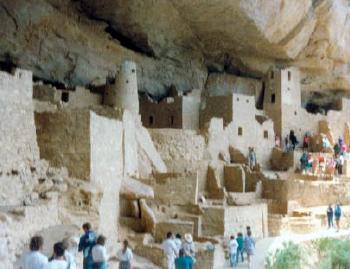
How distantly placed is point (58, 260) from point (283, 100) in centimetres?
1968

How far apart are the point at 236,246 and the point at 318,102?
18104 mm

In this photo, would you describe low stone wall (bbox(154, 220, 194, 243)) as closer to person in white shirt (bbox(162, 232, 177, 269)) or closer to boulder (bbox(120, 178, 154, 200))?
boulder (bbox(120, 178, 154, 200))

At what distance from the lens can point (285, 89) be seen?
24.7 meters

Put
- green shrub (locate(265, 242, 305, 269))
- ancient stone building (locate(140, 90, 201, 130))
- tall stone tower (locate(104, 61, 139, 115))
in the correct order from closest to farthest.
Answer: green shrub (locate(265, 242, 305, 269))
tall stone tower (locate(104, 61, 139, 115))
ancient stone building (locate(140, 90, 201, 130))

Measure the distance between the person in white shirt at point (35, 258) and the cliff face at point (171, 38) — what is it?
13941mm

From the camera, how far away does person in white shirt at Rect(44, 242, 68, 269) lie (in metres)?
5.68

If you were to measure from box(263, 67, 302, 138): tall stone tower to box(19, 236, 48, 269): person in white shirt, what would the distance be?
19.1 m

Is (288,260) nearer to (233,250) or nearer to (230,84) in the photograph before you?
(233,250)

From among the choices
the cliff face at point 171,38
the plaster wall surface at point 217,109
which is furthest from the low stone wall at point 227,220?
the cliff face at point 171,38

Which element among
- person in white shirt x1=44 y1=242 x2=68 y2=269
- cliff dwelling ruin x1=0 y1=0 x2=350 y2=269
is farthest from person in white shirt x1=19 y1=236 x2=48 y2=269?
cliff dwelling ruin x1=0 y1=0 x2=350 y2=269

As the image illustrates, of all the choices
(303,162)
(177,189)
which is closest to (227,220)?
(177,189)

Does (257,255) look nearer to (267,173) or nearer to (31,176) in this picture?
(31,176)

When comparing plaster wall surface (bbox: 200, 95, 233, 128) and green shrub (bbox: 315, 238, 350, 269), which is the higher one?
plaster wall surface (bbox: 200, 95, 233, 128)

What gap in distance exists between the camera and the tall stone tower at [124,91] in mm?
19109
